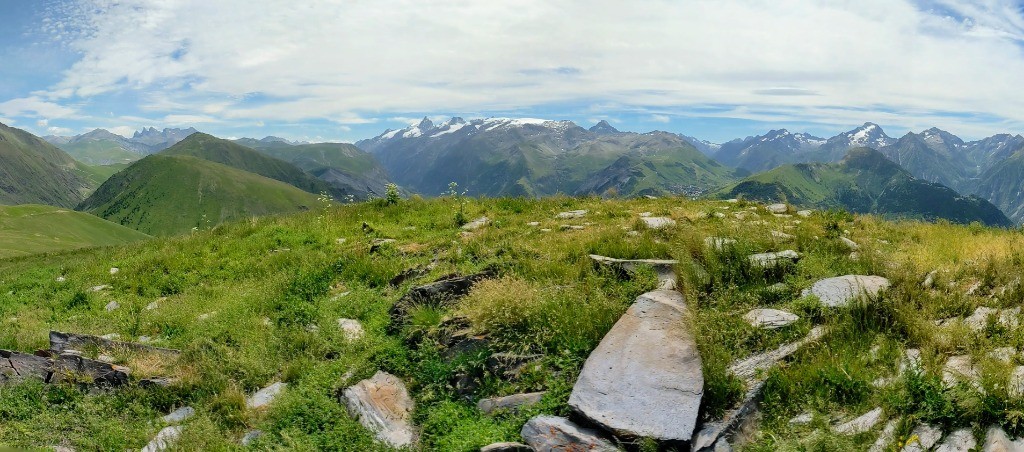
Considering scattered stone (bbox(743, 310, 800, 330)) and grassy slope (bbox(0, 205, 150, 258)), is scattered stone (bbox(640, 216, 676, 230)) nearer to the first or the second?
scattered stone (bbox(743, 310, 800, 330))

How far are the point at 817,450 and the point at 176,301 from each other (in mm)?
14030

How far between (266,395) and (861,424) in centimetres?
866

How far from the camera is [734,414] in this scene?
6.52m

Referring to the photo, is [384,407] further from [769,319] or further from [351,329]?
[769,319]

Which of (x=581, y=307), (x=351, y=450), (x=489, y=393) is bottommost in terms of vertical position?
(x=351, y=450)

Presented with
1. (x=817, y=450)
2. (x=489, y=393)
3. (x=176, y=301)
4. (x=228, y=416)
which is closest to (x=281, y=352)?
(x=228, y=416)

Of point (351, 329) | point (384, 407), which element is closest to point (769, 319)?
point (384, 407)

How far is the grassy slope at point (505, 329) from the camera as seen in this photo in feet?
22.1

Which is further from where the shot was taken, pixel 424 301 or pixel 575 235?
pixel 575 235

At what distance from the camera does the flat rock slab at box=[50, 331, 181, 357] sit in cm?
1005

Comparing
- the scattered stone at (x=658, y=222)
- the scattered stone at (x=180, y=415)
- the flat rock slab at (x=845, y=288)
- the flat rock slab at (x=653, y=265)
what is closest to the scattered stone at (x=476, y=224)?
the scattered stone at (x=658, y=222)

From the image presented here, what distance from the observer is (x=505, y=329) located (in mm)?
8531

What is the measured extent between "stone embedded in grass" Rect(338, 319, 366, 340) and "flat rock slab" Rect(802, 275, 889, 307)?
26.7ft

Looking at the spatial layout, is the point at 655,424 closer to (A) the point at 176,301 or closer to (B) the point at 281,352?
(B) the point at 281,352
